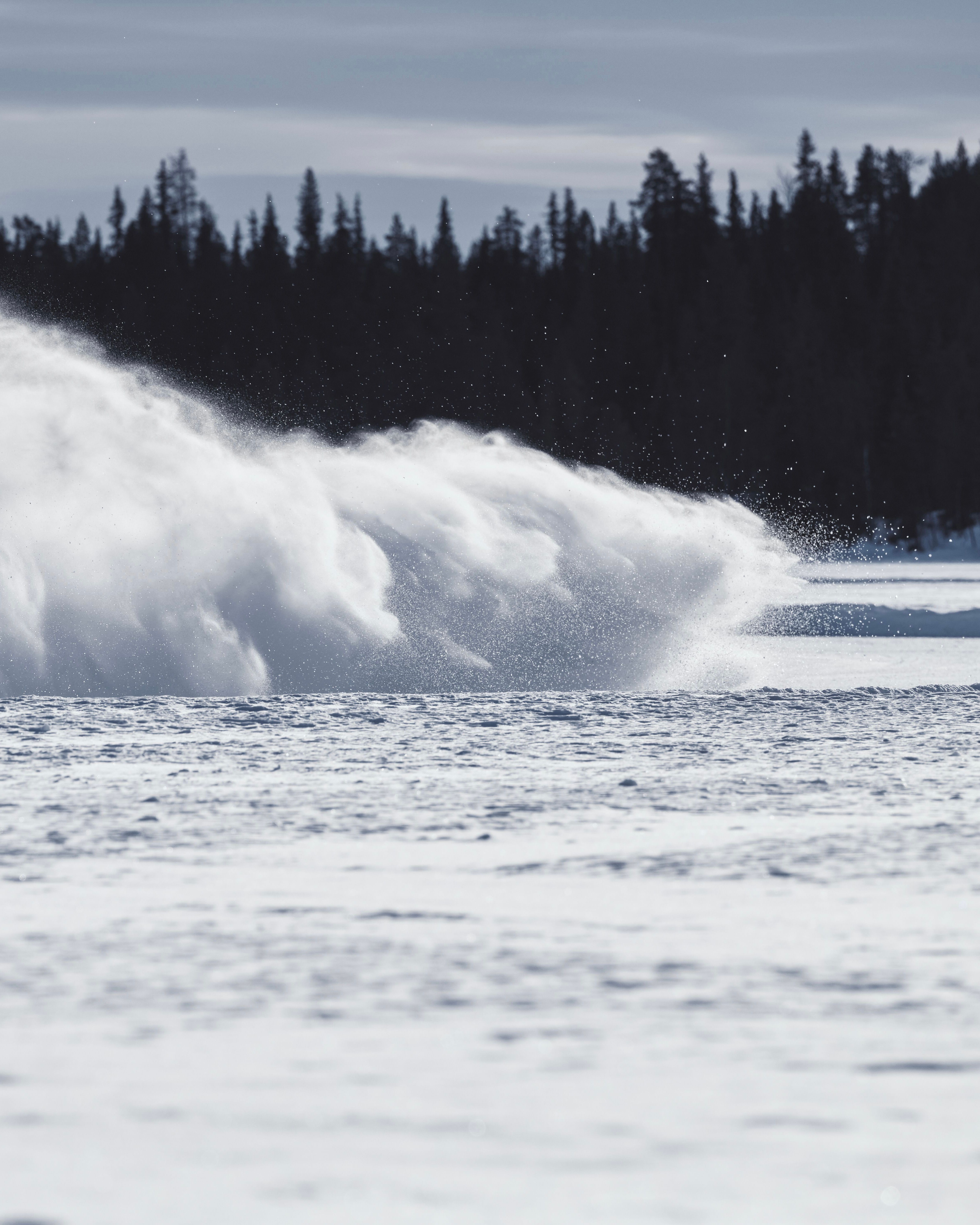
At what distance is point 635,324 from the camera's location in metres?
79.6

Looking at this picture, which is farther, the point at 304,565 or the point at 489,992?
the point at 304,565

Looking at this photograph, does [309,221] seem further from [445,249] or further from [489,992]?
[489,992]

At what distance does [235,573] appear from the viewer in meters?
14.1

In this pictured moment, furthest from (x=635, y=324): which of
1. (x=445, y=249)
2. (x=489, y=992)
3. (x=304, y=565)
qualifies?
(x=489, y=992)

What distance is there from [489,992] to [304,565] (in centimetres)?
1003

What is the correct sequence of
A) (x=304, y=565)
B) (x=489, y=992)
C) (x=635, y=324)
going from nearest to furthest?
(x=489, y=992), (x=304, y=565), (x=635, y=324)

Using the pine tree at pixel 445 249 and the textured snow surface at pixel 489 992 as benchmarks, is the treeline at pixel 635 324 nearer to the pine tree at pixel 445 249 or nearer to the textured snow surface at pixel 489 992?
the pine tree at pixel 445 249

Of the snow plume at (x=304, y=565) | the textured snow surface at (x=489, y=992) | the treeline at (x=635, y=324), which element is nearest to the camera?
the textured snow surface at (x=489, y=992)

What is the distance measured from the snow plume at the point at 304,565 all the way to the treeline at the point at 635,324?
48.6 m

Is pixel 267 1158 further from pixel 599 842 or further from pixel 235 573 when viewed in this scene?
pixel 235 573

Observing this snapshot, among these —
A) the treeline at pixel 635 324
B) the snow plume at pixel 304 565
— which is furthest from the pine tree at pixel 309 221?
the snow plume at pixel 304 565

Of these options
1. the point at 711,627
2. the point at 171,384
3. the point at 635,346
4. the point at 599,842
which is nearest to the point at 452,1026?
the point at 599,842

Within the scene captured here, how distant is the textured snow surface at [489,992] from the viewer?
3211 mm

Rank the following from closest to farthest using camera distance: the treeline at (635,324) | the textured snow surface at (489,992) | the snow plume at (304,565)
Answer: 1. the textured snow surface at (489,992)
2. the snow plume at (304,565)
3. the treeline at (635,324)
